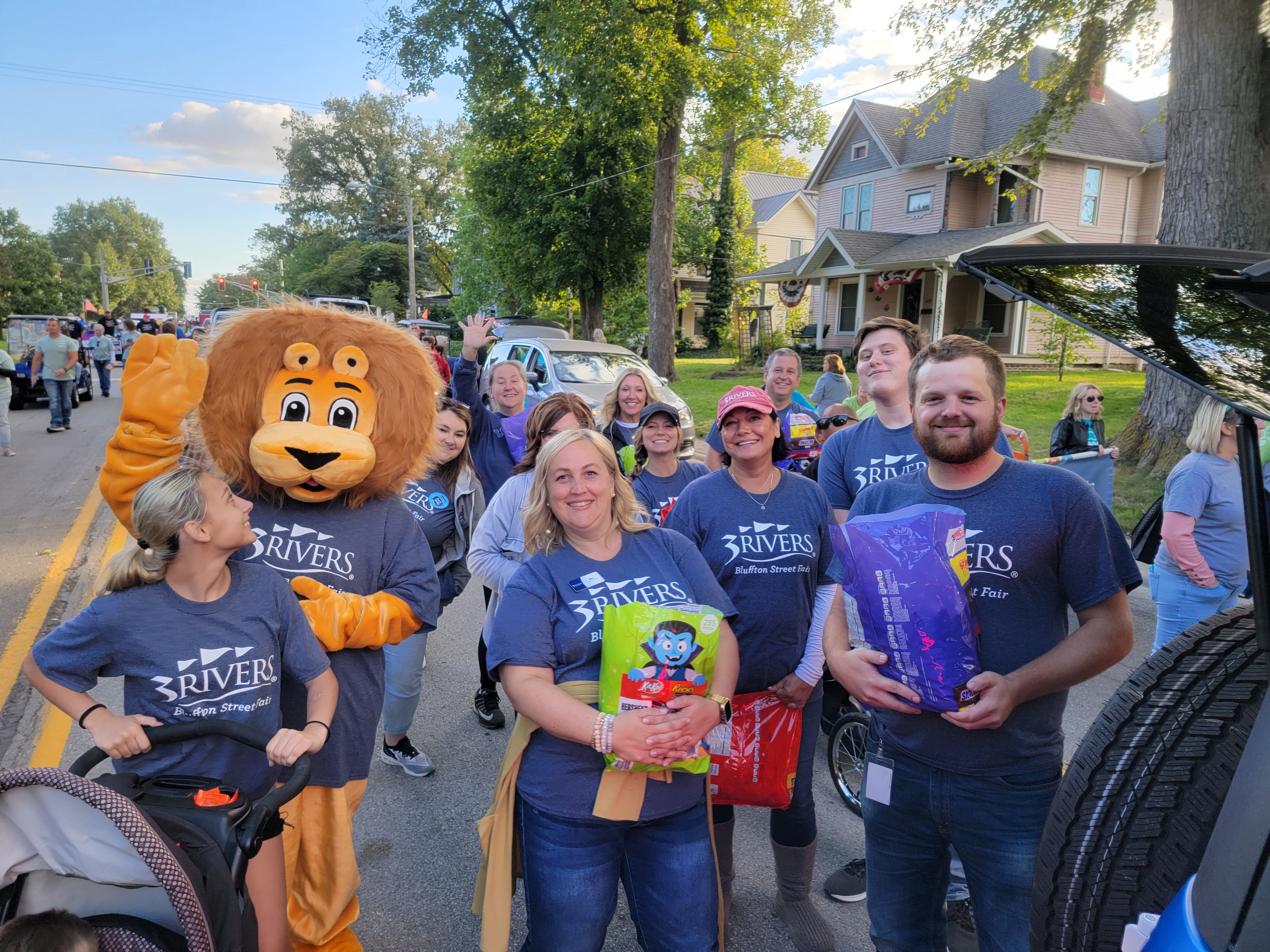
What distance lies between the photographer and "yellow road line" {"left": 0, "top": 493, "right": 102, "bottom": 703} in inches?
189

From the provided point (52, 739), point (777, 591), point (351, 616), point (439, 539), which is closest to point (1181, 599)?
point (777, 591)

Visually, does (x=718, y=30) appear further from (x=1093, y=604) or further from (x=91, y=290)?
(x=91, y=290)

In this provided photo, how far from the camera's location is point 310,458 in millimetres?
2477

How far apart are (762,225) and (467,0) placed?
22578 millimetres

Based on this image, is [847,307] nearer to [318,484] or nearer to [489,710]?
[489,710]

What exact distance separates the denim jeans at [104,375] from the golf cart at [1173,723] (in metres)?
23.1

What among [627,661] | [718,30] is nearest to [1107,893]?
[627,661]

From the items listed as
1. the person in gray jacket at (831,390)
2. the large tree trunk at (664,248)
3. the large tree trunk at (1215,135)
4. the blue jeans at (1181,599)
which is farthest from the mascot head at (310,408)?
the large tree trunk at (664,248)

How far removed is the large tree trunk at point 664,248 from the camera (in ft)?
60.4

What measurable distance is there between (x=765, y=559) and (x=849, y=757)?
139cm

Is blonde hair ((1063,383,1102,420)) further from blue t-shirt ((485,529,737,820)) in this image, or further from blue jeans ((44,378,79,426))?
blue jeans ((44,378,79,426))

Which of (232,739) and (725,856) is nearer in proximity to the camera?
(232,739)

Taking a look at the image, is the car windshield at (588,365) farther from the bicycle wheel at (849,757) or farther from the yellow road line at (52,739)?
the bicycle wheel at (849,757)

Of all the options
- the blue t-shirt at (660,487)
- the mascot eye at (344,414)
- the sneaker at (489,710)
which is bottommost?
the sneaker at (489,710)
